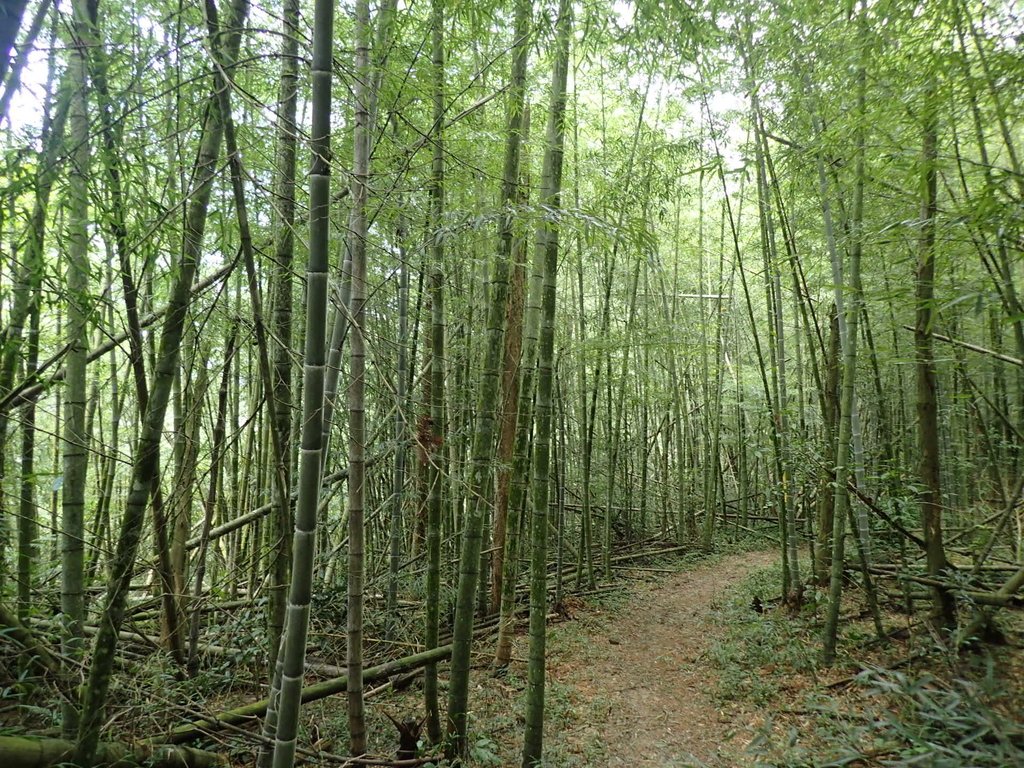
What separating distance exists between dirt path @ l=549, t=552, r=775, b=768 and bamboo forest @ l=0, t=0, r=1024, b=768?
0.03m

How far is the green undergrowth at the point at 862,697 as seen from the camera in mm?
2059

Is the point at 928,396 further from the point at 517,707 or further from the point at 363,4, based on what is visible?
the point at 363,4

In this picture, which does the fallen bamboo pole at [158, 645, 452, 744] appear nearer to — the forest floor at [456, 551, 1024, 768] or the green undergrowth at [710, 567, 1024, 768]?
the forest floor at [456, 551, 1024, 768]

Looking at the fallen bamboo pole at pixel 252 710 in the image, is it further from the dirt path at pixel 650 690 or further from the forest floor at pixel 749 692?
the dirt path at pixel 650 690

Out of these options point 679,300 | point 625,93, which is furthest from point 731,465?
point 625,93

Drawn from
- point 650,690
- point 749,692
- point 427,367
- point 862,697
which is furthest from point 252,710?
point 862,697

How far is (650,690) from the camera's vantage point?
4.30 metres

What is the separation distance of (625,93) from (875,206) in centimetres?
297

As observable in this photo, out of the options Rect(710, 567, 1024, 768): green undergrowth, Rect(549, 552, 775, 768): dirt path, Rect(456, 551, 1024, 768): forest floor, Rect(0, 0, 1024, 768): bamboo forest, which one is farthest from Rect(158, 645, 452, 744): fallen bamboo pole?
Rect(710, 567, 1024, 768): green undergrowth

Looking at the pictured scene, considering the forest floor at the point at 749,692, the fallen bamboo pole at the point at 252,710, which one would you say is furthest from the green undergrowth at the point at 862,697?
the fallen bamboo pole at the point at 252,710

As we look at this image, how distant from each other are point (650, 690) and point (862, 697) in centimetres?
155

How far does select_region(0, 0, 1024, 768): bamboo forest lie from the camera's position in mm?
1728

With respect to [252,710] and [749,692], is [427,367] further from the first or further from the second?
[749,692]

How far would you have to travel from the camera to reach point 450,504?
5.35 m
